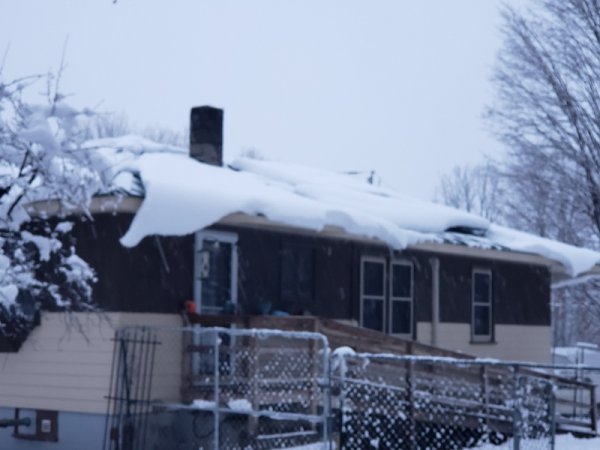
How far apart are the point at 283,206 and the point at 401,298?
541 centimetres

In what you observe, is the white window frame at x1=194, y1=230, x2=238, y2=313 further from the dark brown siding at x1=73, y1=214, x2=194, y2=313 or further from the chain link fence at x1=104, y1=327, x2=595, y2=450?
the chain link fence at x1=104, y1=327, x2=595, y2=450

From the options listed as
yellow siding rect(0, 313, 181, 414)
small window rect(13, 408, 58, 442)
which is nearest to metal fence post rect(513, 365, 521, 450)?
yellow siding rect(0, 313, 181, 414)

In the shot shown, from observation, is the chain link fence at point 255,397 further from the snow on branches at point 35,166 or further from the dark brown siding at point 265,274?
the snow on branches at point 35,166

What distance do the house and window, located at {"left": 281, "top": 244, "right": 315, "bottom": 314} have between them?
0.09ft

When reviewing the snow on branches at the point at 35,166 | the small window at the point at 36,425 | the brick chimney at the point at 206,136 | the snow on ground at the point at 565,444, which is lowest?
the snow on ground at the point at 565,444

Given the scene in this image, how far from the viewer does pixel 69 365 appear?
15.4 m

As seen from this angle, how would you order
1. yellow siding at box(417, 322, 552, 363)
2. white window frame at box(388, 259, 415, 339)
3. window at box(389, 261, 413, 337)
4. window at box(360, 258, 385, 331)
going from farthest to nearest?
yellow siding at box(417, 322, 552, 363) < window at box(389, 261, 413, 337) < white window frame at box(388, 259, 415, 339) < window at box(360, 258, 385, 331)

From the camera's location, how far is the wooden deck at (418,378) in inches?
595

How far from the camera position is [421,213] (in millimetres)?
20609

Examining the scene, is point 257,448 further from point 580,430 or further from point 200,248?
point 580,430

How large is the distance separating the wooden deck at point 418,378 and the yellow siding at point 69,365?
0.88 m

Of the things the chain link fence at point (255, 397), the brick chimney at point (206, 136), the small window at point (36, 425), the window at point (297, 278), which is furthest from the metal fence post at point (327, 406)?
the brick chimney at point (206, 136)

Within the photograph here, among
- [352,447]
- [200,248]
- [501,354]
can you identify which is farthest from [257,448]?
[501,354]

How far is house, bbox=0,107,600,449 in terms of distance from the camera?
1504 centimetres
